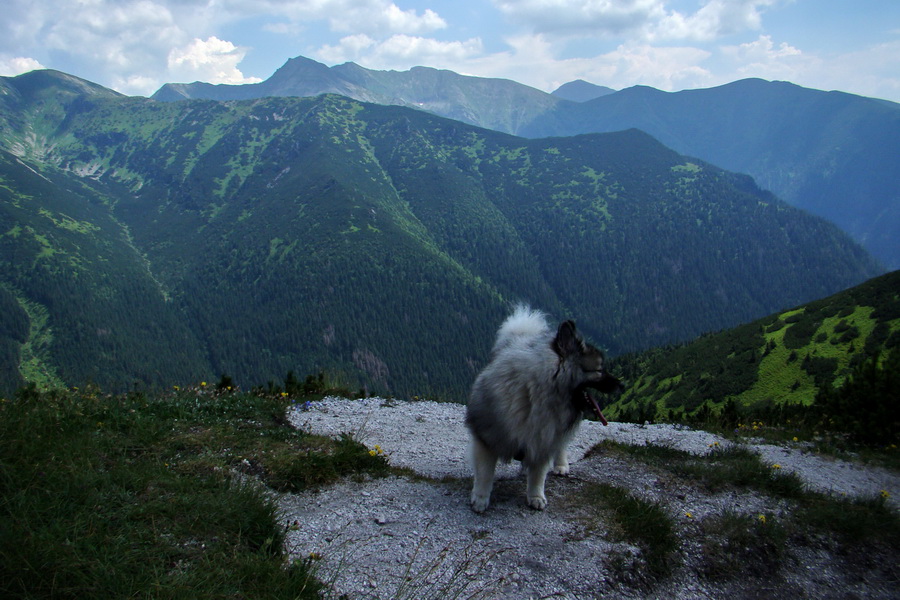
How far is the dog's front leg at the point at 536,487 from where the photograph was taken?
6719 mm

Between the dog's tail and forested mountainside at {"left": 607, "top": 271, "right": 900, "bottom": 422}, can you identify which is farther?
forested mountainside at {"left": 607, "top": 271, "right": 900, "bottom": 422}

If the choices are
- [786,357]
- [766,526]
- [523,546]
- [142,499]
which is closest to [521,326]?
[523,546]

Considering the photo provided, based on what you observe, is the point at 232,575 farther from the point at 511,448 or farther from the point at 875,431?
the point at 875,431

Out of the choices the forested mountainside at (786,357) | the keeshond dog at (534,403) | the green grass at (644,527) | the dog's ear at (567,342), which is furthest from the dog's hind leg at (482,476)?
the forested mountainside at (786,357)

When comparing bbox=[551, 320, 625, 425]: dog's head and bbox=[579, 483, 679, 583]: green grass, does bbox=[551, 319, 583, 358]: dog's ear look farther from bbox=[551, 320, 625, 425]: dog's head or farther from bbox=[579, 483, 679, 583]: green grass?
bbox=[579, 483, 679, 583]: green grass

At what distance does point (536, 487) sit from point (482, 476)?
79cm

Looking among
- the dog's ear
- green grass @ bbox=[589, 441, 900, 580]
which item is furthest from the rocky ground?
the dog's ear

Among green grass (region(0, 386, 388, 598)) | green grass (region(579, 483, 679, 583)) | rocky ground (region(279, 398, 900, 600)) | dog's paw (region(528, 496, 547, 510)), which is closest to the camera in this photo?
green grass (region(0, 386, 388, 598))

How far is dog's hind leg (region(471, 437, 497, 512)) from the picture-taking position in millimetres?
6684

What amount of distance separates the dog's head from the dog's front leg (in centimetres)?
129

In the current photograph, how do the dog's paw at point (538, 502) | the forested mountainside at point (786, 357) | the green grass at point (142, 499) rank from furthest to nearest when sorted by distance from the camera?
the forested mountainside at point (786, 357) → the dog's paw at point (538, 502) → the green grass at point (142, 499)

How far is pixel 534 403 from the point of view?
6234 mm

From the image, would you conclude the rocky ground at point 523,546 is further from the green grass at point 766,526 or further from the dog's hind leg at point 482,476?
the dog's hind leg at point 482,476

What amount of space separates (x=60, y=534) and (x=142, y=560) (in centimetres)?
63
